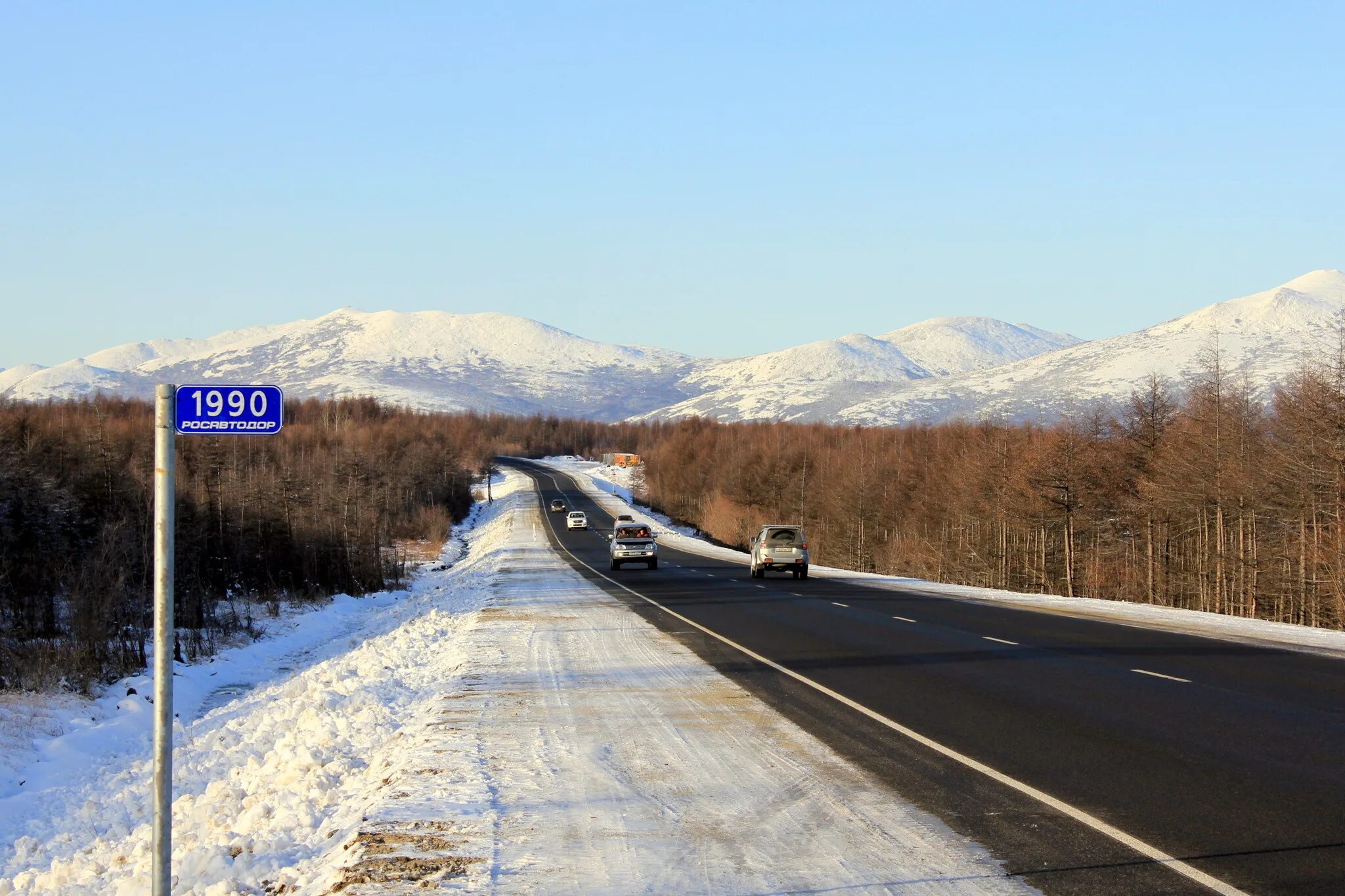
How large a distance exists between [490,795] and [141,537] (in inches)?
1480

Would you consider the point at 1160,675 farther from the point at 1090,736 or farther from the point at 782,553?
the point at 782,553

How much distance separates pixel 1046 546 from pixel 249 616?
5107 cm

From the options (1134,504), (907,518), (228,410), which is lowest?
(907,518)

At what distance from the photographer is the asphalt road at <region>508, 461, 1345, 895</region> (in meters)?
6.73

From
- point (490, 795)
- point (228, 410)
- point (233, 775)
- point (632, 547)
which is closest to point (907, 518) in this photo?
point (632, 547)

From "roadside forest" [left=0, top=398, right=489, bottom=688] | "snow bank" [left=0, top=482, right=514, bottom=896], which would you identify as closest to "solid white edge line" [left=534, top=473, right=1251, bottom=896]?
"snow bank" [left=0, top=482, right=514, bottom=896]

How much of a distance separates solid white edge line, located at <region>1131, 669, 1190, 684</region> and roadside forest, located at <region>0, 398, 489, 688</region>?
21132mm

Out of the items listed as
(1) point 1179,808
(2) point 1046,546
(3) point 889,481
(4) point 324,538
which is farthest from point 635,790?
(3) point 889,481

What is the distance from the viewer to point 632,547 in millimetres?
51031

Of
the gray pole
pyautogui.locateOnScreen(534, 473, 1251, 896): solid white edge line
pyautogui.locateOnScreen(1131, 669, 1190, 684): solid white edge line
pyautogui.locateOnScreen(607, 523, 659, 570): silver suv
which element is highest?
the gray pole

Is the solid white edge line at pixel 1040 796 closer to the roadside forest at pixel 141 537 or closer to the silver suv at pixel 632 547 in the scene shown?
the roadside forest at pixel 141 537

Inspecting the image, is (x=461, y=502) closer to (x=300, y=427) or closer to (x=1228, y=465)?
(x=300, y=427)

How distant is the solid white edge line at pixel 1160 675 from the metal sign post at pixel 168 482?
12.3 metres

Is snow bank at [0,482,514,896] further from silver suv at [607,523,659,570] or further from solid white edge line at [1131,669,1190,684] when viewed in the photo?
silver suv at [607,523,659,570]
